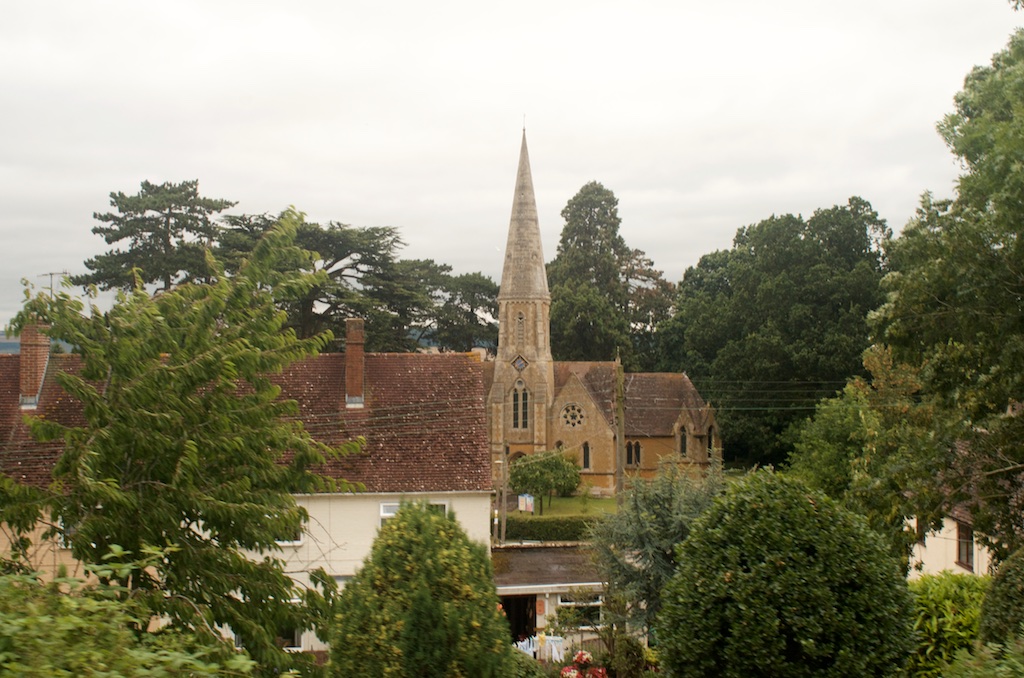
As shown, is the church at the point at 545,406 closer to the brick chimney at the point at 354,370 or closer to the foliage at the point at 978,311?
the brick chimney at the point at 354,370

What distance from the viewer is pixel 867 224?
175 feet

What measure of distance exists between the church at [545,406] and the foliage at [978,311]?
41060 mm

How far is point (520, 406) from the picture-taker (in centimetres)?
5738

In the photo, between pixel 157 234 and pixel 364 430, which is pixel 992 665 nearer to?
pixel 364 430

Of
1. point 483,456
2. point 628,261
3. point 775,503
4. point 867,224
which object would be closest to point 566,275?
point 628,261

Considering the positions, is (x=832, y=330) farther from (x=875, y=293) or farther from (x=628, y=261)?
(x=628, y=261)

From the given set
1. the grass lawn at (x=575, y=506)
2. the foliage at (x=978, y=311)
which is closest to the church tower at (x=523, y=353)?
the grass lawn at (x=575, y=506)

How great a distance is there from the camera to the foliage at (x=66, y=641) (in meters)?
3.99

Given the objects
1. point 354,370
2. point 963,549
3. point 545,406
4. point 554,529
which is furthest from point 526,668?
point 545,406

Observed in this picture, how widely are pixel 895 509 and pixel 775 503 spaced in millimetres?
7602

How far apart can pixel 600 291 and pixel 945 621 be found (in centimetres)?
6517

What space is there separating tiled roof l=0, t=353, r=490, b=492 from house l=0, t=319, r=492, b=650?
0.03 metres

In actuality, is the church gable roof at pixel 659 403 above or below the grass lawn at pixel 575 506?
above

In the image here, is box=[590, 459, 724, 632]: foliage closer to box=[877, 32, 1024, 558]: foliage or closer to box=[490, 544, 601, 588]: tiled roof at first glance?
box=[490, 544, 601, 588]: tiled roof
